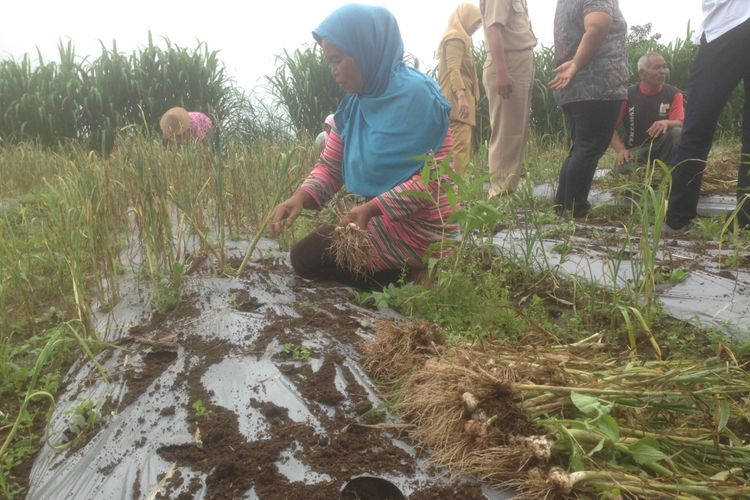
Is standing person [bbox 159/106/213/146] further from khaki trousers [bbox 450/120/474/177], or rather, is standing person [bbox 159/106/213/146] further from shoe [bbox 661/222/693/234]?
shoe [bbox 661/222/693/234]

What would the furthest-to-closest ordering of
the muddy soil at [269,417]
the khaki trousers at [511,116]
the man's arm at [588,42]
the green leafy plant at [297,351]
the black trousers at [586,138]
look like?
the khaki trousers at [511,116] → the black trousers at [586,138] → the man's arm at [588,42] → the green leafy plant at [297,351] → the muddy soil at [269,417]

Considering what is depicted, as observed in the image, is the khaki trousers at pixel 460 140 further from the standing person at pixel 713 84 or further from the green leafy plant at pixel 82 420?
the green leafy plant at pixel 82 420

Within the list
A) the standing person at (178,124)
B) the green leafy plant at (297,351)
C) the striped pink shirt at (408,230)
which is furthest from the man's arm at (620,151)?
the green leafy plant at (297,351)

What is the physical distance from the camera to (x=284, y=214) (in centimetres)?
225

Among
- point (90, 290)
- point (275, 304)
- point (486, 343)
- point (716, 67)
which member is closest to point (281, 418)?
point (486, 343)

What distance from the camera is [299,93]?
862 centimetres

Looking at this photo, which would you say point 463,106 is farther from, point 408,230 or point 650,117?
point 408,230

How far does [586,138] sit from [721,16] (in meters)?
0.87

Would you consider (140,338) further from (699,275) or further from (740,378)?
(699,275)

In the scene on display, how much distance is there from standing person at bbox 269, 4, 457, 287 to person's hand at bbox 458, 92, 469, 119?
1.55 meters

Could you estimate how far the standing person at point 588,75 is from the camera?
293 cm

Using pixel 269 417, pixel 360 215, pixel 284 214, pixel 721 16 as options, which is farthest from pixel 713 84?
pixel 269 417

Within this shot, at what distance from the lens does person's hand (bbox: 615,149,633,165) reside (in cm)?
408

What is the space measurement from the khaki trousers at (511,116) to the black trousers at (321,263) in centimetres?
150
